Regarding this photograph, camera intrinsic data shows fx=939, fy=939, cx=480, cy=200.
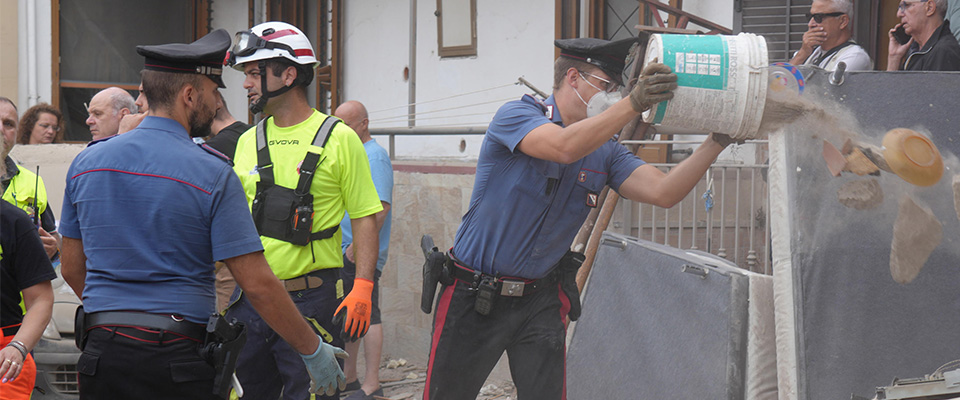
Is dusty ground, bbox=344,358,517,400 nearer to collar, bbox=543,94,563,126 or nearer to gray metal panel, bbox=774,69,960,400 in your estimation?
collar, bbox=543,94,563,126

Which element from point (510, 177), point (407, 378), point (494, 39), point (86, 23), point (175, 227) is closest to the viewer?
point (175, 227)

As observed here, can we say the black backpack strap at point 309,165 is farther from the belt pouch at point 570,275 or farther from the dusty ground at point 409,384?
the dusty ground at point 409,384

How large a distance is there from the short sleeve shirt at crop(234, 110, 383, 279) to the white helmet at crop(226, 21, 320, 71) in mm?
285

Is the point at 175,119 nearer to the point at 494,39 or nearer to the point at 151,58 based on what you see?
the point at 151,58

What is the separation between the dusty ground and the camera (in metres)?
6.49

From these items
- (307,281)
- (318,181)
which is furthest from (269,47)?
(307,281)

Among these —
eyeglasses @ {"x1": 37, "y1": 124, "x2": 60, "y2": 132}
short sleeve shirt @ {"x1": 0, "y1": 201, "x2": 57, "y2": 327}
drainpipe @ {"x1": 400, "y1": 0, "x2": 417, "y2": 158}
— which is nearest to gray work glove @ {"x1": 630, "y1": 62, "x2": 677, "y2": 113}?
short sleeve shirt @ {"x1": 0, "y1": 201, "x2": 57, "y2": 327}

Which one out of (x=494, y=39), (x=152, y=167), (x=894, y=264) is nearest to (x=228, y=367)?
(x=152, y=167)

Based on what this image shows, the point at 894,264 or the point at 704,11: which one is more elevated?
the point at 704,11

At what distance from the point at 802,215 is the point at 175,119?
2.15 m

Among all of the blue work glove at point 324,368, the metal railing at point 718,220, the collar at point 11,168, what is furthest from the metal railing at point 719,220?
the collar at point 11,168

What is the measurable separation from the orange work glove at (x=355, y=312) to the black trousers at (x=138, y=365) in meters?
1.08

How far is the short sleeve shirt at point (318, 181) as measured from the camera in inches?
153

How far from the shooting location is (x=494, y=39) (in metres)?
9.73
